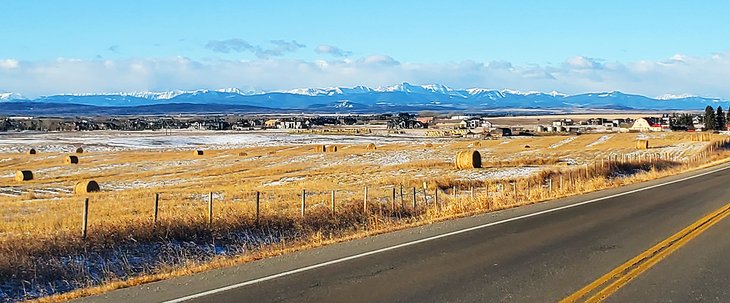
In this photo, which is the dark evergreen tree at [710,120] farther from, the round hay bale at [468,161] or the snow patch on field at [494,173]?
the snow patch on field at [494,173]

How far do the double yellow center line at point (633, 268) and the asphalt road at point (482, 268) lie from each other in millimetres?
127

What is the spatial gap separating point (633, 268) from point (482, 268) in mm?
2050

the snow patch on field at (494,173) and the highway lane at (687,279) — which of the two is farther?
the snow patch on field at (494,173)

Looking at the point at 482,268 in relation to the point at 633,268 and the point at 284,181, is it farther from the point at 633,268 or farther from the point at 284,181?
the point at 284,181

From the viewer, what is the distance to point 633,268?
10641mm

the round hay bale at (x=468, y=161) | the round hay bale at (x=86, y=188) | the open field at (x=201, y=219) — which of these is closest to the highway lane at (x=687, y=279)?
the open field at (x=201, y=219)

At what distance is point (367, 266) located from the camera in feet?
37.0

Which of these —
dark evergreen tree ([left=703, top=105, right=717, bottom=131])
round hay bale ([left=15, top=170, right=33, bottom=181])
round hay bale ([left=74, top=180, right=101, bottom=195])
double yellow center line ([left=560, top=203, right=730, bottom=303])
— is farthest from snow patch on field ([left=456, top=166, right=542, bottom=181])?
dark evergreen tree ([left=703, top=105, right=717, bottom=131])

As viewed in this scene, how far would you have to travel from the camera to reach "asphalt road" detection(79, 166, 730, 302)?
30.3 feet

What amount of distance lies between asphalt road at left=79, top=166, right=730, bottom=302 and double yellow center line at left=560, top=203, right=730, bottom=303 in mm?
127

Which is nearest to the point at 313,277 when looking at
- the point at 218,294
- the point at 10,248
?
the point at 218,294

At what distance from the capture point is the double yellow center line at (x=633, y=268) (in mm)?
8969

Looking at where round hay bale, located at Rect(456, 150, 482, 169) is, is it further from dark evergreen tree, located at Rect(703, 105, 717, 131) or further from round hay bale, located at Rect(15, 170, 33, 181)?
dark evergreen tree, located at Rect(703, 105, 717, 131)

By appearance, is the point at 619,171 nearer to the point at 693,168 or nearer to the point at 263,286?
the point at 693,168
